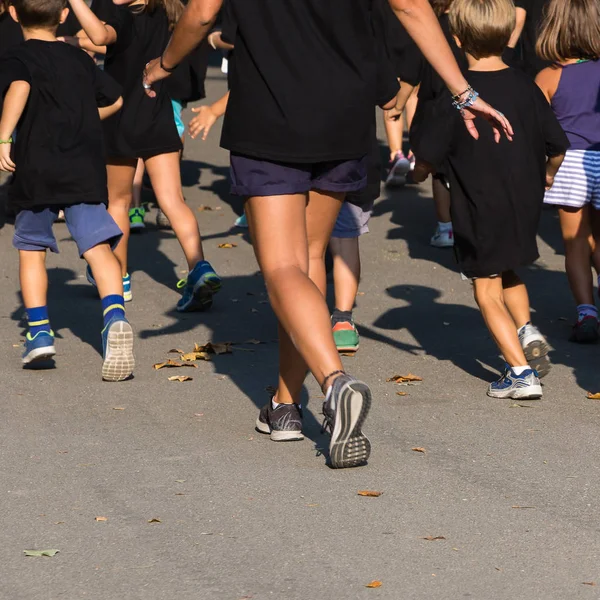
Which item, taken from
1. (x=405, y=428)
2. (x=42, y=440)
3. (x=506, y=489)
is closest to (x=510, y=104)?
(x=405, y=428)

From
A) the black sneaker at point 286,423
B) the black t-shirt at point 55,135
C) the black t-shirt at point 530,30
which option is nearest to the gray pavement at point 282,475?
the black sneaker at point 286,423

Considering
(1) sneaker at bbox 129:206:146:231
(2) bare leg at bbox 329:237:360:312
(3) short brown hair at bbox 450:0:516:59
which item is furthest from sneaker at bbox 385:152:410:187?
(3) short brown hair at bbox 450:0:516:59

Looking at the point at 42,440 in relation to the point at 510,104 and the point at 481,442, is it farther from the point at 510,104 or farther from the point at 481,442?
the point at 510,104

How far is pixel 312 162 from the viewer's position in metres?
4.77

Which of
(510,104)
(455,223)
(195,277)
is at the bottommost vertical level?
(195,277)

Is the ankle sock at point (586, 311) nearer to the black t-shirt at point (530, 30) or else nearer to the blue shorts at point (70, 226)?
the blue shorts at point (70, 226)

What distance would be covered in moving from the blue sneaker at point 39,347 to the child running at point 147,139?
4.98 ft

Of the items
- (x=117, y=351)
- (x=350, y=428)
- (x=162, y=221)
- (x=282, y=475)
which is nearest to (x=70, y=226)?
(x=117, y=351)

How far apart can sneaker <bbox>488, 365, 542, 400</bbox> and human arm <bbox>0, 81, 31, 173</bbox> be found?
8.21 feet

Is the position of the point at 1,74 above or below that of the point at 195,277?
above

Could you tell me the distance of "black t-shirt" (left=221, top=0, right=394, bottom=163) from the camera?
473 cm

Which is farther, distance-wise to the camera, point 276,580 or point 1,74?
point 1,74

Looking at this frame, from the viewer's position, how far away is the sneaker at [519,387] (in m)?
5.97

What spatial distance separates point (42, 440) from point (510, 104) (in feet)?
8.49
